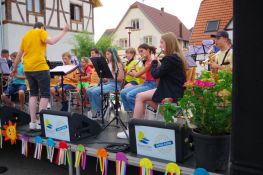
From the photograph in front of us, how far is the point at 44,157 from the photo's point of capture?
14.9 feet

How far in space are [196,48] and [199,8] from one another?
10.9 metres

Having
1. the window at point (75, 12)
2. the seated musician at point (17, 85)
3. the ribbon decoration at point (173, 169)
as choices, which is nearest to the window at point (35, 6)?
the window at point (75, 12)

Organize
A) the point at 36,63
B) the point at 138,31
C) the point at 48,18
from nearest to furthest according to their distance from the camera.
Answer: the point at 36,63
the point at 48,18
the point at 138,31

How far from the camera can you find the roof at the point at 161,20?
3222 centimetres

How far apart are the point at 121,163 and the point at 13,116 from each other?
2.29m

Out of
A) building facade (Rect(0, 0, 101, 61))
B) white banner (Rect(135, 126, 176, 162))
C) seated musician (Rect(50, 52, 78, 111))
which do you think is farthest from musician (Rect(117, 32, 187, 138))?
building facade (Rect(0, 0, 101, 61))

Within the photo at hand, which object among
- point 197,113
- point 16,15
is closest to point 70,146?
point 197,113

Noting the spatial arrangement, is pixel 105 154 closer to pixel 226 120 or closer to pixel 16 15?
pixel 226 120

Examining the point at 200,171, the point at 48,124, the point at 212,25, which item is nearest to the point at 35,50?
the point at 48,124

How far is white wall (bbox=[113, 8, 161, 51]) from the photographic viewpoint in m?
32.2

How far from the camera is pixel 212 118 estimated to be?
8.09 ft

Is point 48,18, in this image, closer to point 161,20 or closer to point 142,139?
point 142,139

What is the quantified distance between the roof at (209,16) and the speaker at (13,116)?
14.0 m

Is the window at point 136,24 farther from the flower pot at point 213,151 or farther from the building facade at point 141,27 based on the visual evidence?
the flower pot at point 213,151
